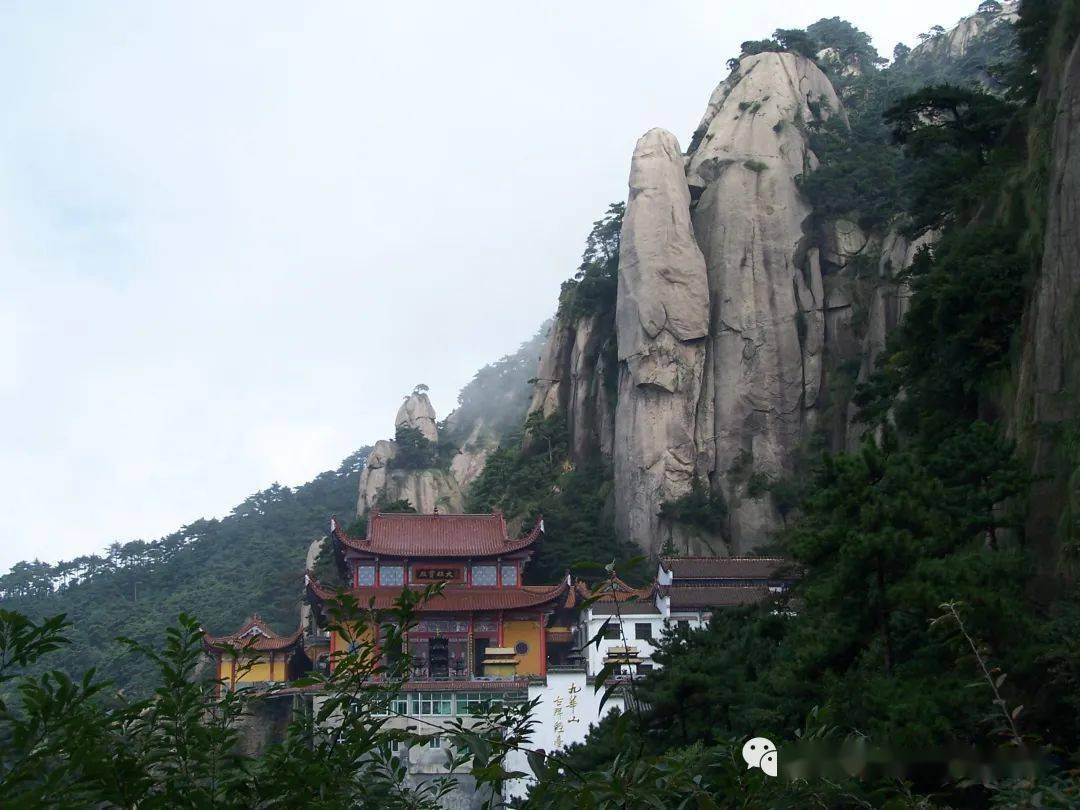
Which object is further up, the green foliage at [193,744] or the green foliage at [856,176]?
the green foliage at [856,176]

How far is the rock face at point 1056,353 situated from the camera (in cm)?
1417

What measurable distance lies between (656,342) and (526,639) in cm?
1360

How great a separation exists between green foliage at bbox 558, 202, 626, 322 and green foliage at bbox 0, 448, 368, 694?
18831 mm

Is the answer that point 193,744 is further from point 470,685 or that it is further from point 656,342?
point 656,342

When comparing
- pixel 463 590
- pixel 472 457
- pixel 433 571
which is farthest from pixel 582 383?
pixel 463 590

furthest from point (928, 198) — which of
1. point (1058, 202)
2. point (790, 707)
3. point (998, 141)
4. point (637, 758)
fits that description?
point (637, 758)

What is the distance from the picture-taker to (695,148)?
1901 inches

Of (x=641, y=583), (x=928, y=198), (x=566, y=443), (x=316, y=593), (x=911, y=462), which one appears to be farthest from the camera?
(x=566, y=443)

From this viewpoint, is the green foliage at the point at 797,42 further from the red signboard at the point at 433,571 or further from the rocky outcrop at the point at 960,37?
the red signboard at the point at 433,571

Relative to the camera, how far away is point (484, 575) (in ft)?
111

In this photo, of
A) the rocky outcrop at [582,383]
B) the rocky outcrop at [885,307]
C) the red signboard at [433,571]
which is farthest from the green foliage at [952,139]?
the rocky outcrop at [582,383]

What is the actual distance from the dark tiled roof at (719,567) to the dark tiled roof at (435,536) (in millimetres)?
4367

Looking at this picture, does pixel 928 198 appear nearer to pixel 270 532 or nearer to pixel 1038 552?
pixel 1038 552

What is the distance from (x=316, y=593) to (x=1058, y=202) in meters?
22.3
